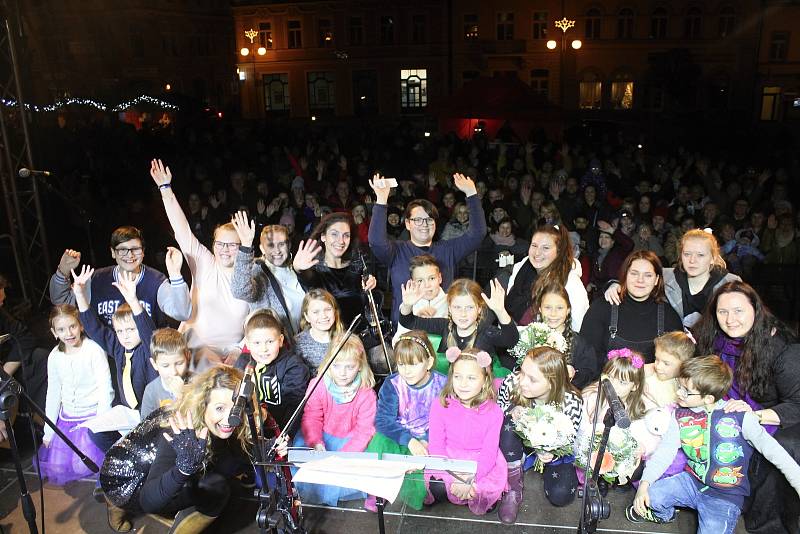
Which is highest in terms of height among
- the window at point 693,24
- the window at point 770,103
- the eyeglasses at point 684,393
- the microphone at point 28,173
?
the window at point 693,24

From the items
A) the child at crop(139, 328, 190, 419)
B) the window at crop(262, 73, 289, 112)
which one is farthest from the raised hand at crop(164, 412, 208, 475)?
the window at crop(262, 73, 289, 112)

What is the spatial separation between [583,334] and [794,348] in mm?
1246

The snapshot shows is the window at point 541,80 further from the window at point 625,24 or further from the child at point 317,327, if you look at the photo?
the child at point 317,327

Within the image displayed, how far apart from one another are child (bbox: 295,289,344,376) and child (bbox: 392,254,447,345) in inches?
18.1

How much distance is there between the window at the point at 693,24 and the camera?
1097 inches

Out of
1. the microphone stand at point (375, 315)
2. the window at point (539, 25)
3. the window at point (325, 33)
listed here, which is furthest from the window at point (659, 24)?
the microphone stand at point (375, 315)

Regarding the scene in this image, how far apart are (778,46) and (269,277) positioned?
32181 mm

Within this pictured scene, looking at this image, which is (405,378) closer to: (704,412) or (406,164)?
(704,412)

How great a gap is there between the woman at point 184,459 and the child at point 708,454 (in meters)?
2.26

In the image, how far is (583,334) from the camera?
417 cm

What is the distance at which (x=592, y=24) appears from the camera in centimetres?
2867

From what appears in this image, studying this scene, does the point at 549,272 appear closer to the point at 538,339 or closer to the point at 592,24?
the point at 538,339

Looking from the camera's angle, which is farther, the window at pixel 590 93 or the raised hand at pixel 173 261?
the window at pixel 590 93

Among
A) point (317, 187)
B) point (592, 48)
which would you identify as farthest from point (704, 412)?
point (592, 48)
